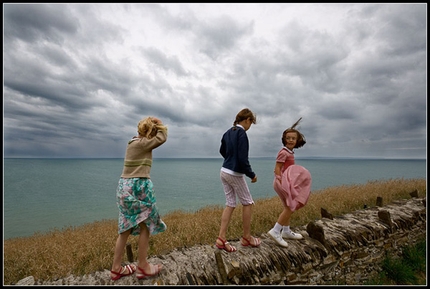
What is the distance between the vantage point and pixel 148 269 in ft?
8.88

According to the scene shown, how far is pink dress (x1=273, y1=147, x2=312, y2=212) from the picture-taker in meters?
3.56

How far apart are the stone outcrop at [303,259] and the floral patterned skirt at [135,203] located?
0.81 m

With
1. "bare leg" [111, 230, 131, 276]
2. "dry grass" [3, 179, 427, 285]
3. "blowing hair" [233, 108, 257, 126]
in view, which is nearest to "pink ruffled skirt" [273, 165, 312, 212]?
"blowing hair" [233, 108, 257, 126]

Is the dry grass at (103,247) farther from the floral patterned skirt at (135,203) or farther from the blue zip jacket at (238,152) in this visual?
the blue zip jacket at (238,152)

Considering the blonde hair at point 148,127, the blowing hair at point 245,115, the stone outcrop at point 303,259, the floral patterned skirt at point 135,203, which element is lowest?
the stone outcrop at point 303,259

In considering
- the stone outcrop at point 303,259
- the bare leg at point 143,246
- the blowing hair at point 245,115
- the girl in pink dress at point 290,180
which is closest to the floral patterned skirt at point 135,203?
the bare leg at point 143,246

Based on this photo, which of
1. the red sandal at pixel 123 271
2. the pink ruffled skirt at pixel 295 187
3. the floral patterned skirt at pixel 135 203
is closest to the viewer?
the floral patterned skirt at pixel 135 203

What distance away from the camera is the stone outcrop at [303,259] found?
2854 mm

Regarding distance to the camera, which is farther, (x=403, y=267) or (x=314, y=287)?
(x=403, y=267)

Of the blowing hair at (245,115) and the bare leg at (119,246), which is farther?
the blowing hair at (245,115)

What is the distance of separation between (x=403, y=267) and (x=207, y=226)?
4.65 metres

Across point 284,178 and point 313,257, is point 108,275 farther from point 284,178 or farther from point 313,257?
point 313,257

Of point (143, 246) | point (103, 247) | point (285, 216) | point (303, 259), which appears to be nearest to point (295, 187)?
point (285, 216)

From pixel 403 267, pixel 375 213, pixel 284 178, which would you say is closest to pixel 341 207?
pixel 375 213
